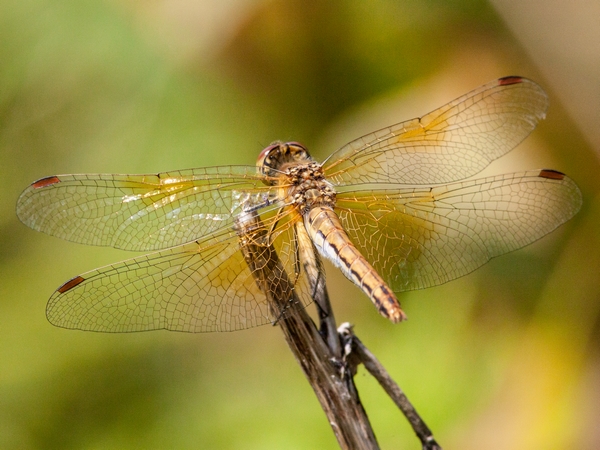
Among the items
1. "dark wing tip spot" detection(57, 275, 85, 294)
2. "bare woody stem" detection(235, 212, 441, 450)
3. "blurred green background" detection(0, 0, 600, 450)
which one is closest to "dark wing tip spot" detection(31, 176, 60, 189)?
"dark wing tip spot" detection(57, 275, 85, 294)

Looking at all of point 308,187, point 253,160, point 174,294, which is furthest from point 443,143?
point 253,160

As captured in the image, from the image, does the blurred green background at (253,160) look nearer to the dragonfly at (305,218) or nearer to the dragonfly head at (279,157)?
the dragonfly at (305,218)

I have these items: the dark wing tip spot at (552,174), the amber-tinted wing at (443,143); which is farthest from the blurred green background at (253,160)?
the dark wing tip spot at (552,174)

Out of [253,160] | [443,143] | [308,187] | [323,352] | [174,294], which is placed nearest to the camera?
[323,352]

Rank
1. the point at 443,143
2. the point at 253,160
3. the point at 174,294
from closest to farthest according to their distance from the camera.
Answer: the point at 174,294
the point at 443,143
the point at 253,160

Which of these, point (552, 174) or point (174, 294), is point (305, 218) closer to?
point (174, 294)

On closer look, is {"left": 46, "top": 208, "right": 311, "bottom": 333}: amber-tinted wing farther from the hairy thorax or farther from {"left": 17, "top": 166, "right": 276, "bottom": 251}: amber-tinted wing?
the hairy thorax
